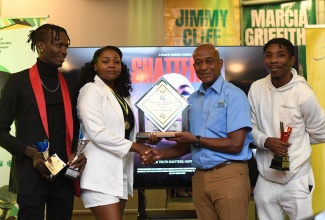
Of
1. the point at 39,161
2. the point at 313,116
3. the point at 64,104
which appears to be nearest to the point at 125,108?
the point at 64,104

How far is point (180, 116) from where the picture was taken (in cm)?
290

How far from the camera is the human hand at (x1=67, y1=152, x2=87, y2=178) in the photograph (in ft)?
8.53

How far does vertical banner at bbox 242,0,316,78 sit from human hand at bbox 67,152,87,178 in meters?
3.54

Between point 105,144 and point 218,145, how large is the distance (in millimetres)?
672

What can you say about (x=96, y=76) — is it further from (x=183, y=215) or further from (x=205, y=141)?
(x=183, y=215)

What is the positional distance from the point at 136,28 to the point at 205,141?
126 inches

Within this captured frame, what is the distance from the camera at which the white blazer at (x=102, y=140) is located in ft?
8.73

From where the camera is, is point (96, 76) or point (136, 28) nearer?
point (96, 76)

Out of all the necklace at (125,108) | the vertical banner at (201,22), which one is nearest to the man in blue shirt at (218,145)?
the necklace at (125,108)

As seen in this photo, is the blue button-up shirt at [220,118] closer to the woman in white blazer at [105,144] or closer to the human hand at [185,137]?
the human hand at [185,137]

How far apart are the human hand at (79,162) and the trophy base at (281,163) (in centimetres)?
→ 116

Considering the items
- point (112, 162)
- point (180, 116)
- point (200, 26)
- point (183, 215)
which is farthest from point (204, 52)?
point (200, 26)

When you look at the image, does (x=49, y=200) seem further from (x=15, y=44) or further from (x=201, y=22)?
(x=201, y=22)

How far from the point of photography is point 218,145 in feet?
8.60
